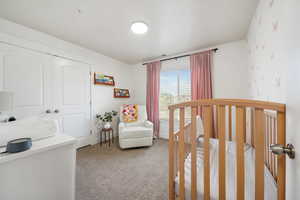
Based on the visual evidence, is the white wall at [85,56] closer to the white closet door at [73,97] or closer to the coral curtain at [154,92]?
the white closet door at [73,97]

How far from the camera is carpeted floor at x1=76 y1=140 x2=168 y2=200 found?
132cm

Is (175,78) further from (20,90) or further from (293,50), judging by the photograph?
(20,90)

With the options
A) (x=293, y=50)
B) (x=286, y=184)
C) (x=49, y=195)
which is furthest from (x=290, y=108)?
(x=49, y=195)

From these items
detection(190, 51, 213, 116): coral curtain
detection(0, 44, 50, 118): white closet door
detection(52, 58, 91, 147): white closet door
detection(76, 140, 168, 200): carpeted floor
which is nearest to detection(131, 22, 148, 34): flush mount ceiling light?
detection(190, 51, 213, 116): coral curtain

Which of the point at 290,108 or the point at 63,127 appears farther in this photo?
the point at 63,127

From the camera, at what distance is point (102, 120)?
2904 mm

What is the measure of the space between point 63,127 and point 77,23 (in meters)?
1.86

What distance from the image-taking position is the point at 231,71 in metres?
2.34

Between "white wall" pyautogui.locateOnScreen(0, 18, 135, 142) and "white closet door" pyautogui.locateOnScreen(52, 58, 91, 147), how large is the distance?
165 millimetres

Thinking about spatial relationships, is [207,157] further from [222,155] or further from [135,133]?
[135,133]

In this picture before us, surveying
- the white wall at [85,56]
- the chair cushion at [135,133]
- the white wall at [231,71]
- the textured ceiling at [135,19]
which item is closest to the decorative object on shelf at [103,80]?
the white wall at [85,56]

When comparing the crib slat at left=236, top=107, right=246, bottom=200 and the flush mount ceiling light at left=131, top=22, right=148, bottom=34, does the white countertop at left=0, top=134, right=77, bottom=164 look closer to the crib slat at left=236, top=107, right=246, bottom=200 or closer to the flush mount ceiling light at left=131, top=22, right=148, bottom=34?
the crib slat at left=236, top=107, right=246, bottom=200

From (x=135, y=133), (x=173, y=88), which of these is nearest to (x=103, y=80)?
(x=135, y=133)

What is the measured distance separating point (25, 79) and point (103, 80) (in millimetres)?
1371
